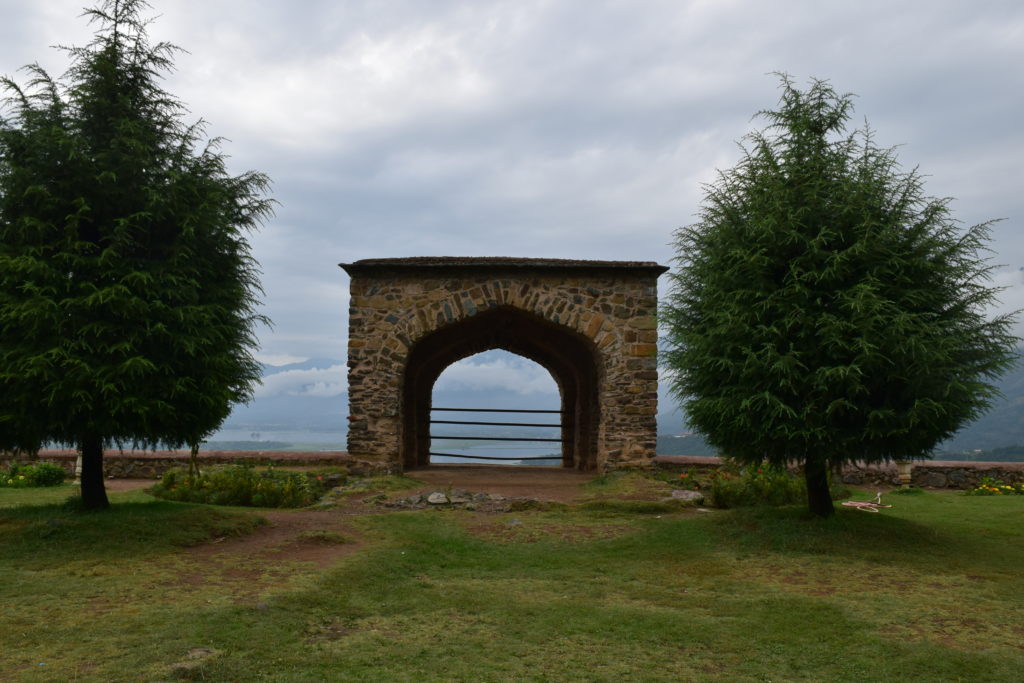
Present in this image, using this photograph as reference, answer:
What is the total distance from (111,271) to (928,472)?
53.3ft

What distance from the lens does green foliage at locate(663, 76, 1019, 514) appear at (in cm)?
874

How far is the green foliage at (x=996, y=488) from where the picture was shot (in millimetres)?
14695

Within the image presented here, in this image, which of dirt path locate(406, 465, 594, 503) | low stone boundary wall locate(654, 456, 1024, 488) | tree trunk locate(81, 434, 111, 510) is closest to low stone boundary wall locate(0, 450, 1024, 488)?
low stone boundary wall locate(654, 456, 1024, 488)

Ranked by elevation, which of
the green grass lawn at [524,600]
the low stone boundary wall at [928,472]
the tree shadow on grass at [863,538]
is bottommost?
the green grass lawn at [524,600]

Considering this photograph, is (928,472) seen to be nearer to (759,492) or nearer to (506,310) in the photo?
(759,492)

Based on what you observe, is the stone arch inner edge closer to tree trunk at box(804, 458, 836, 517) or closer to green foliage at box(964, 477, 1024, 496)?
tree trunk at box(804, 458, 836, 517)

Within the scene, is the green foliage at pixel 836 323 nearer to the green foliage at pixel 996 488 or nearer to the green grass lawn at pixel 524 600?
the green grass lawn at pixel 524 600

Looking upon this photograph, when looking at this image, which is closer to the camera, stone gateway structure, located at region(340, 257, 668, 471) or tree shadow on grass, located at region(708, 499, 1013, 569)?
tree shadow on grass, located at region(708, 499, 1013, 569)

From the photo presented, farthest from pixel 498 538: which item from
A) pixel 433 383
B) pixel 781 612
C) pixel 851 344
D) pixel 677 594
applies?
pixel 433 383

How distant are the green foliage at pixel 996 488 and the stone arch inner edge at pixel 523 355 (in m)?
8.01

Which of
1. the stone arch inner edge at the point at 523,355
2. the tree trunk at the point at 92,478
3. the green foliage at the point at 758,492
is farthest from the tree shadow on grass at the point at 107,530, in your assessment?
the stone arch inner edge at the point at 523,355

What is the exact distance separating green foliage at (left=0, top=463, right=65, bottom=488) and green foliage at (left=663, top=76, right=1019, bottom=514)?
13784mm

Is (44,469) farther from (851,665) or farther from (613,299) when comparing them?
A: (851,665)

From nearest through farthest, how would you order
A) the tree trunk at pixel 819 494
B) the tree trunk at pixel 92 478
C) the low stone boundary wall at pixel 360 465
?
the tree trunk at pixel 92 478
the tree trunk at pixel 819 494
the low stone boundary wall at pixel 360 465
